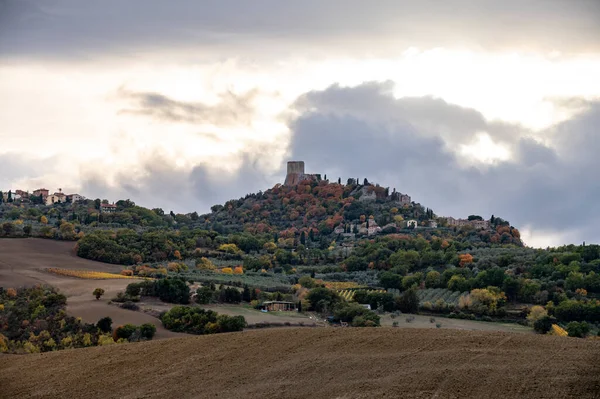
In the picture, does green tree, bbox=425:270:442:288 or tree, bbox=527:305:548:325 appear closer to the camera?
tree, bbox=527:305:548:325

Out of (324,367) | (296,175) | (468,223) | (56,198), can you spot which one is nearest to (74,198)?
(56,198)

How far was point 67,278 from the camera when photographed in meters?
73.1

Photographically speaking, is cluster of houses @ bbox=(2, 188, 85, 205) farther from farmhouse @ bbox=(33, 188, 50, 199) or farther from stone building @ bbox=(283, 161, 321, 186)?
stone building @ bbox=(283, 161, 321, 186)

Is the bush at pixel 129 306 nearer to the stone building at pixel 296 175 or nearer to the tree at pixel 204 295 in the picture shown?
the tree at pixel 204 295

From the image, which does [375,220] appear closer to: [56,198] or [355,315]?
[56,198]

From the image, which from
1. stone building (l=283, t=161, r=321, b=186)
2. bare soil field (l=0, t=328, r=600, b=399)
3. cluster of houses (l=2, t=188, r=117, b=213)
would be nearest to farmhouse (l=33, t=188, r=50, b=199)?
cluster of houses (l=2, t=188, r=117, b=213)

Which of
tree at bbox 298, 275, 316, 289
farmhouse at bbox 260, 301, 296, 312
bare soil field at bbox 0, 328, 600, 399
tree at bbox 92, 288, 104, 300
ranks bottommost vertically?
bare soil field at bbox 0, 328, 600, 399

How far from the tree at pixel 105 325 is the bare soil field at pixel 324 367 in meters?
10.2

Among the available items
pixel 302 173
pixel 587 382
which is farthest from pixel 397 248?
pixel 587 382

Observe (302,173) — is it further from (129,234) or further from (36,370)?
(36,370)

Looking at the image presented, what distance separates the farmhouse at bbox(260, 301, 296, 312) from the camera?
6569cm

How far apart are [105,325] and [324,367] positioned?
21182 mm

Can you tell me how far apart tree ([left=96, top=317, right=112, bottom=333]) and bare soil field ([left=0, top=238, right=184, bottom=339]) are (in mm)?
834

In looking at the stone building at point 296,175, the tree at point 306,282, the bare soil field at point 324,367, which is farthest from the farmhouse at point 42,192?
the bare soil field at point 324,367
